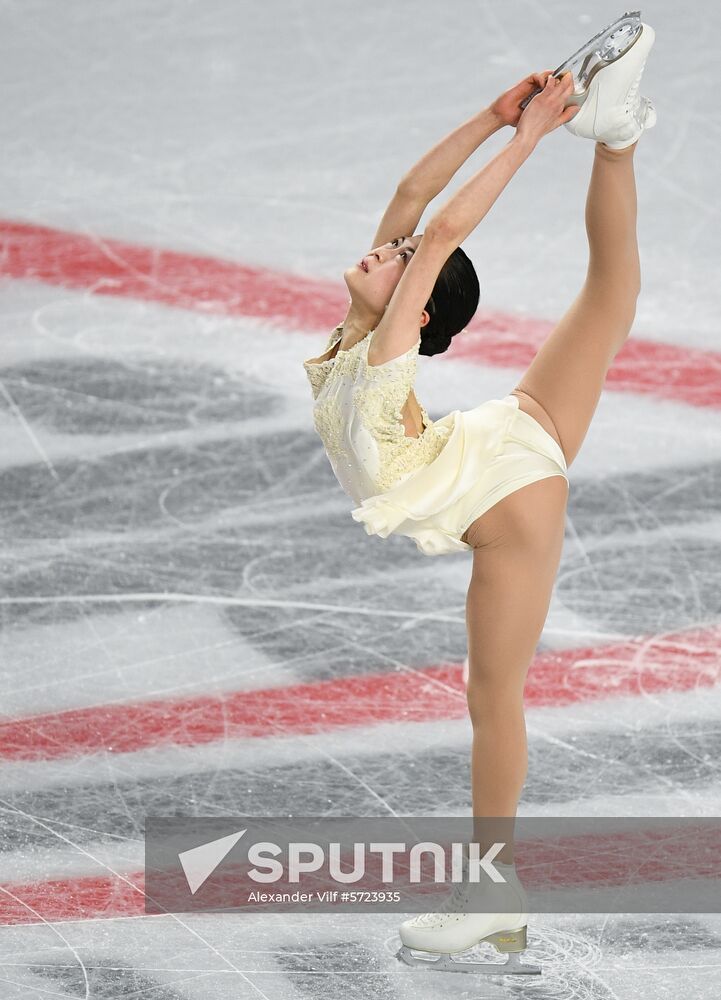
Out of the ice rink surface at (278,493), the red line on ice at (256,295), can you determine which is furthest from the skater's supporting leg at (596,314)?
the red line on ice at (256,295)

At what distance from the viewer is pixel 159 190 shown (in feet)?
21.1

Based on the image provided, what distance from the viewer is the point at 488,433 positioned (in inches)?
113

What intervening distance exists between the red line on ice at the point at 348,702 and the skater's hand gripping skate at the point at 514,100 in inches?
59.2

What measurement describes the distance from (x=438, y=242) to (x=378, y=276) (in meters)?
0.18

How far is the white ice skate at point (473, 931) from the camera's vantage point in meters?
2.85

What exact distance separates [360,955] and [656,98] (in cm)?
485

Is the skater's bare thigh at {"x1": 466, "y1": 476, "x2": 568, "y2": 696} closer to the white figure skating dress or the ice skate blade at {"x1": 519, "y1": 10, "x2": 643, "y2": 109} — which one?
the white figure skating dress

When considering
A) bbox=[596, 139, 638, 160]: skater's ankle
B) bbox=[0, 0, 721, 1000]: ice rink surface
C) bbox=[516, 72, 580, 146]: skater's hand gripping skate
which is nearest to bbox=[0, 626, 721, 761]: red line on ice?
bbox=[0, 0, 721, 1000]: ice rink surface

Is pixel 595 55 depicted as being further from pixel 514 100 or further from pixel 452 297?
pixel 452 297

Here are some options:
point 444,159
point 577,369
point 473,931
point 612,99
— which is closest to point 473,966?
point 473,931

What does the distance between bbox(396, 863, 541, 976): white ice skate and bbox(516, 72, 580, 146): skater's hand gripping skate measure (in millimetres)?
1361

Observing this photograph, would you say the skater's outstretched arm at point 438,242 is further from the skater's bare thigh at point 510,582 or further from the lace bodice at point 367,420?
the skater's bare thigh at point 510,582

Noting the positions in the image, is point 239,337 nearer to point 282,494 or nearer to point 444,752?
point 282,494

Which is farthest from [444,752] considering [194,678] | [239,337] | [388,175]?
[388,175]
